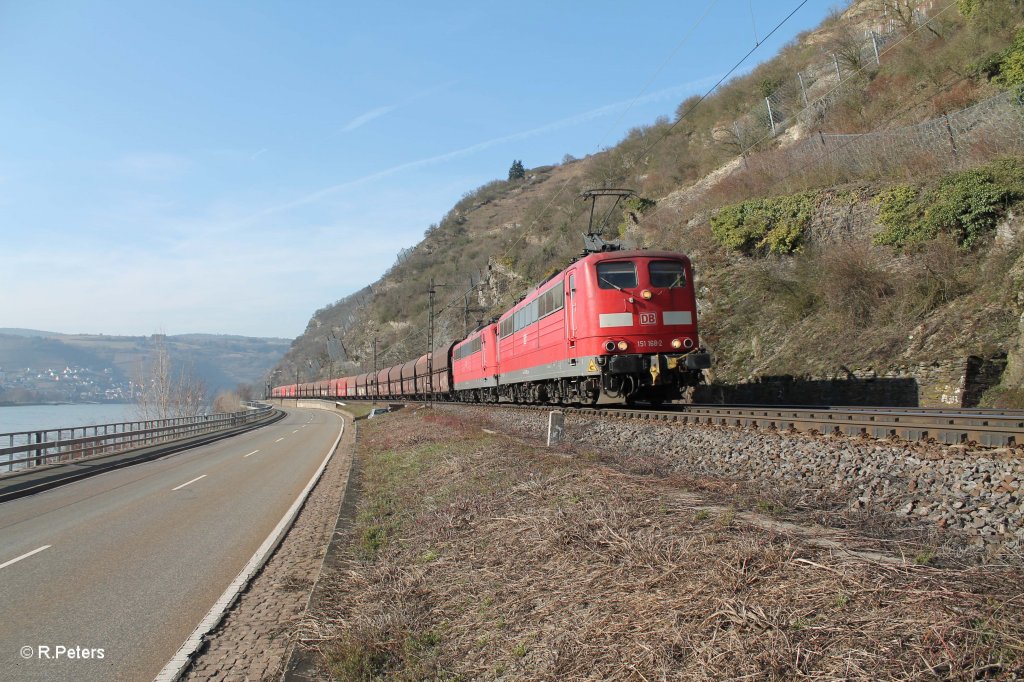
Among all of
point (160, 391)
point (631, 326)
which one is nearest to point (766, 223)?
point (631, 326)

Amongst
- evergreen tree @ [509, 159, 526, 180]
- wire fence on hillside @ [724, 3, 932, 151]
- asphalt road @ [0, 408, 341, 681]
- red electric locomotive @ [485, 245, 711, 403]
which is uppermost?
evergreen tree @ [509, 159, 526, 180]

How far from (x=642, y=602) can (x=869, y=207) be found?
69.9 ft

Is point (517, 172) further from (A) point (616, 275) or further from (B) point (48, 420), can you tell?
(A) point (616, 275)

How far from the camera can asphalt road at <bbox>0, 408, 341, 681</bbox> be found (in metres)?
5.29

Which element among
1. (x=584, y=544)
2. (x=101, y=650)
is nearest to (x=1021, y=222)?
(x=584, y=544)

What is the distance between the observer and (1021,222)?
645 inches

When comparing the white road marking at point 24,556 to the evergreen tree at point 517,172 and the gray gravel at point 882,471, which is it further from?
the evergreen tree at point 517,172

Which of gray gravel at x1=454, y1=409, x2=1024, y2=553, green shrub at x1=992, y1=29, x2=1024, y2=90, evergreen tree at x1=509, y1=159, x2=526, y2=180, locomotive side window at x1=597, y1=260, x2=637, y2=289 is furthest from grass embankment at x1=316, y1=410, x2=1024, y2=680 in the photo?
evergreen tree at x1=509, y1=159, x2=526, y2=180

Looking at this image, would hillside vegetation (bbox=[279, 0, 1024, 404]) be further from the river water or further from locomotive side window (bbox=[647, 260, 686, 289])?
the river water

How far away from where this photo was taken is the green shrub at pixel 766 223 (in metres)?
23.9

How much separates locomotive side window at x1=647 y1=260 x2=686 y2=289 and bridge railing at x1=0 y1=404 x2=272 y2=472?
1622cm

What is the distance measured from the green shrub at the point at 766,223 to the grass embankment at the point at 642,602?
1918 cm

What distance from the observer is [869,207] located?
70.8 feet

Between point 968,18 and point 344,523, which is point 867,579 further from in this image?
point 968,18
